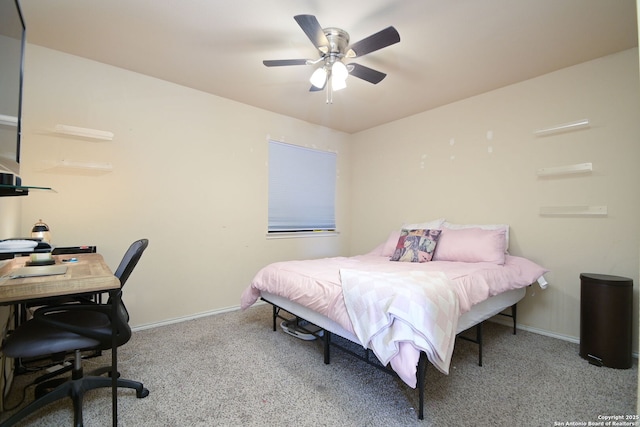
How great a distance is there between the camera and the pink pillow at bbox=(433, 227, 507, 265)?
8.56 feet

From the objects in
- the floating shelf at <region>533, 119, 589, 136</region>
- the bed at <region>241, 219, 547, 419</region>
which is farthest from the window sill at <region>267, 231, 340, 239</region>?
the floating shelf at <region>533, 119, 589, 136</region>

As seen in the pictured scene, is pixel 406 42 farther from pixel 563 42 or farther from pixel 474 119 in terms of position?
pixel 474 119

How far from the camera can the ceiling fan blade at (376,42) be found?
1.68 meters

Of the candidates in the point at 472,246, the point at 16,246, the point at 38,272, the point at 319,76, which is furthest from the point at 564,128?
the point at 16,246

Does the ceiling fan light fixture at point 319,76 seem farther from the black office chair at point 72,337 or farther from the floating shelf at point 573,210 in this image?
the floating shelf at point 573,210

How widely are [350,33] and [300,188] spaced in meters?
2.18

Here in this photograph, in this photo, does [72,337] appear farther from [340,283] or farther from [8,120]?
[340,283]

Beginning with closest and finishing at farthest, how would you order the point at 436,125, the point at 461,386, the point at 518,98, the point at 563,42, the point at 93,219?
the point at 461,386 < the point at 563,42 < the point at 93,219 < the point at 518,98 < the point at 436,125

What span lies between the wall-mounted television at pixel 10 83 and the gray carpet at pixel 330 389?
53.6 inches

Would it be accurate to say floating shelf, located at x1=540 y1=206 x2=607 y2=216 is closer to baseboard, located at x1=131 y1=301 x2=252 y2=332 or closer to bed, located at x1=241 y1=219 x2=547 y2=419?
bed, located at x1=241 y1=219 x2=547 y2=419

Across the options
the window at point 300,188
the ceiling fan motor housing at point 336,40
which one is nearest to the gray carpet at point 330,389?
the window at point 300,188

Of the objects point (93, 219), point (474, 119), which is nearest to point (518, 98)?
point (474, 119)

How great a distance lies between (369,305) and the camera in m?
1.60

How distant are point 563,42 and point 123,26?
3.30 metres
